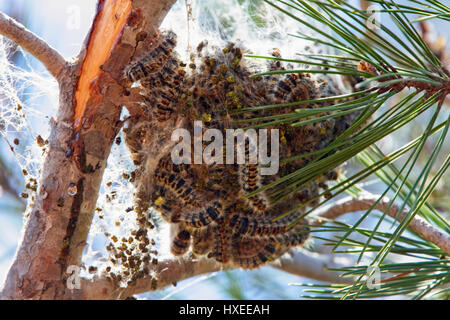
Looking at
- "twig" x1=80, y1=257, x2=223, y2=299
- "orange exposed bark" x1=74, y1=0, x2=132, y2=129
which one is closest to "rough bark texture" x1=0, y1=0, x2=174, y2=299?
"orange exposed bark" x1=74, y1=0, x2=132, y2=129

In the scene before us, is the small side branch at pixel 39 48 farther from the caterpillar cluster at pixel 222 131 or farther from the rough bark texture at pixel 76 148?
the caterpillar cluster at pixel 222 131

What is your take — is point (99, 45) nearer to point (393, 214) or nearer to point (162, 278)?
point (162, 278)

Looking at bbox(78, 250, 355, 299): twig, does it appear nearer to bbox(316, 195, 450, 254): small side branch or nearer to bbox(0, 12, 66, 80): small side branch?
bbox(316, 195, 450, 254): small side branch

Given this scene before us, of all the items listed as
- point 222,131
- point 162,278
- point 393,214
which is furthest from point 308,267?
point 222,131

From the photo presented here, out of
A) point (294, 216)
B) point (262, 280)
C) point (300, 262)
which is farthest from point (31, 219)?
point (262, 280)

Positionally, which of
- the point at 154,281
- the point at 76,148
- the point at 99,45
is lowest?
the point at 154,281

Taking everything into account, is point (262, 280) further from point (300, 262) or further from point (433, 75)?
point (433, 75)
